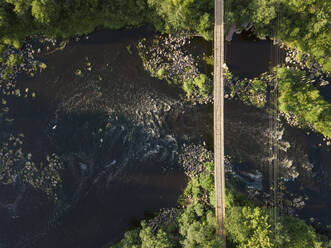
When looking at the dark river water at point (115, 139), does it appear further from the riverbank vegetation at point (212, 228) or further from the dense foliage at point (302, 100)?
the dense foliage at point (302, 100)

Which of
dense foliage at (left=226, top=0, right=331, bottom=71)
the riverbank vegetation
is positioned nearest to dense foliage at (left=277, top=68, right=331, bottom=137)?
dense foliage at (left=226, top=0, right=331, bottom=71)

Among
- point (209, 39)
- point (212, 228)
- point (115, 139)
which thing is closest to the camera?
point (212, 228)

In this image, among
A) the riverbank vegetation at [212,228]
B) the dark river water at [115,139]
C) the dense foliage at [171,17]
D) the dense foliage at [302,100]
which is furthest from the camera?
the dark river water at [115,139]

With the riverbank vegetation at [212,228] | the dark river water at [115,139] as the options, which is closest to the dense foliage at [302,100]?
the dark river water at [115,139]

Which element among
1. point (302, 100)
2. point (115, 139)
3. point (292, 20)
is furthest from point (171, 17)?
point (302, 100)

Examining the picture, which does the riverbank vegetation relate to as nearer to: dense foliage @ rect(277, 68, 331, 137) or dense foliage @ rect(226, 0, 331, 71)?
dense foliage @ rect(277, 68, 331, 137)

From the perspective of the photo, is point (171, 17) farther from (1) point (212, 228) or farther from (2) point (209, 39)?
(1) point (212, 228)
